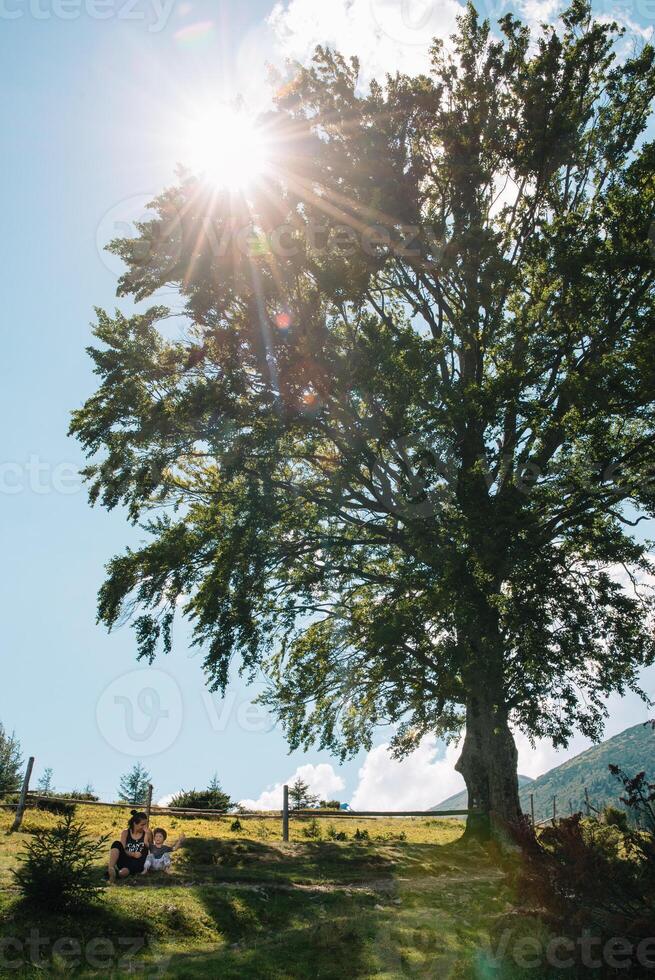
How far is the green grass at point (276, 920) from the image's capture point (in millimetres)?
8164

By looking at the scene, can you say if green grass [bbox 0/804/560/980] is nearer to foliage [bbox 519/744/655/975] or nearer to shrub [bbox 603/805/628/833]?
foliage [bbox 519/744/655/975]

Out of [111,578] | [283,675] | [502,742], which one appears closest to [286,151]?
[111,578]

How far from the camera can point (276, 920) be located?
10.8 metres

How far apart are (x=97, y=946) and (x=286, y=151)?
18.8m

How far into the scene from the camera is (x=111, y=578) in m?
19.3

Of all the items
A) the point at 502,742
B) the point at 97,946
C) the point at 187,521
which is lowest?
the point at 97,946

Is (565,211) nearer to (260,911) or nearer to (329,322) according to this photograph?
(329,322)

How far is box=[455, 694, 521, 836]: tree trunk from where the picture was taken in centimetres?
1858

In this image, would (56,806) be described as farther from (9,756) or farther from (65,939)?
(9,756)

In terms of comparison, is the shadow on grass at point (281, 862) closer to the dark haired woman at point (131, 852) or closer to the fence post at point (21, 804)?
the dark haired woman at point (131, 852)

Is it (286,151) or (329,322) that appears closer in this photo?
(286,151)

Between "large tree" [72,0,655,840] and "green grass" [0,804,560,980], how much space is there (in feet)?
16.2

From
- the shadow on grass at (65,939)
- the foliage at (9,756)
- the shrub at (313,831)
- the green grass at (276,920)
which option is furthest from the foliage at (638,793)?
the foliage at (9,756)

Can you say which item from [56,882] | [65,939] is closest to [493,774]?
[56,882]
